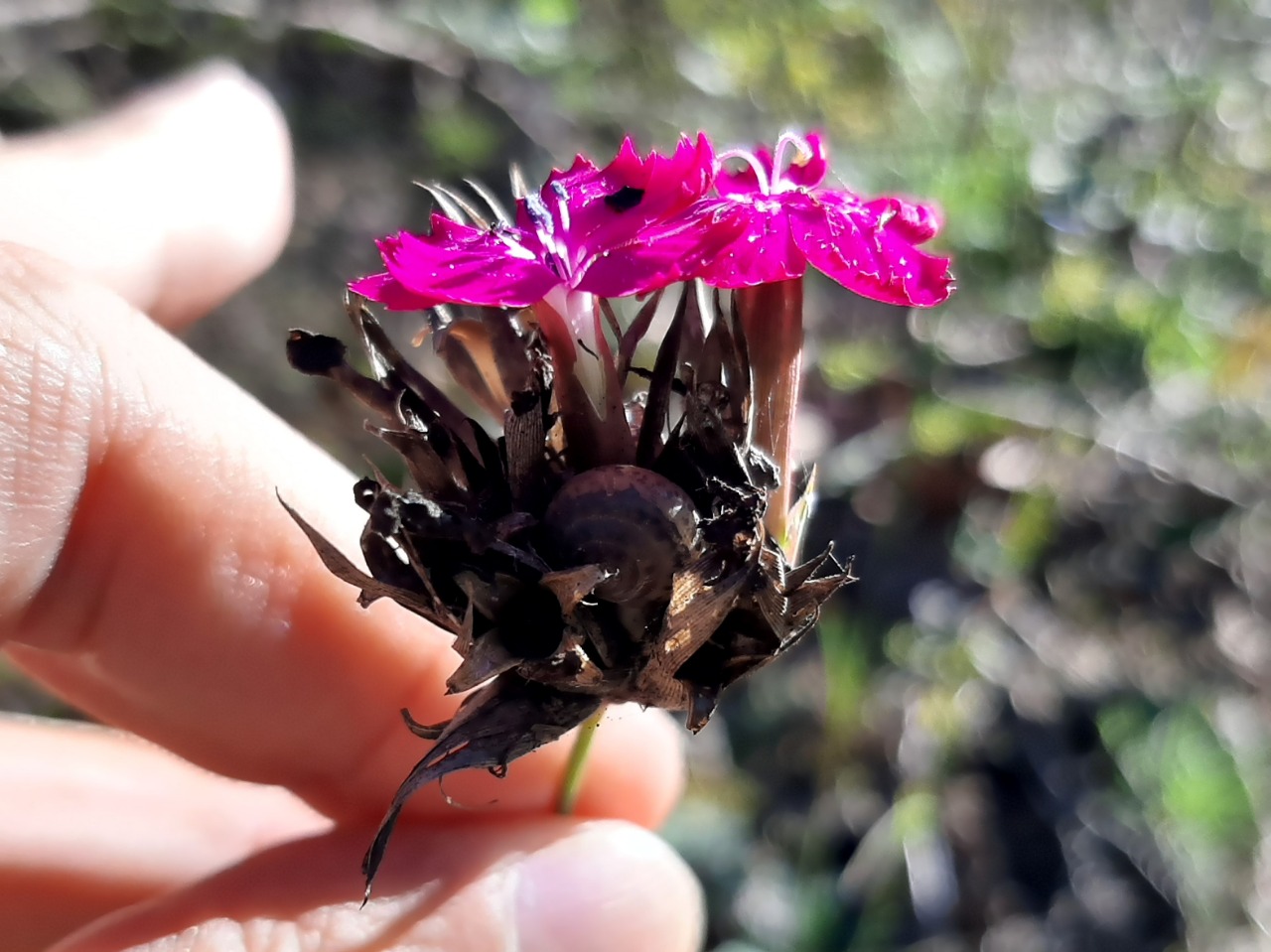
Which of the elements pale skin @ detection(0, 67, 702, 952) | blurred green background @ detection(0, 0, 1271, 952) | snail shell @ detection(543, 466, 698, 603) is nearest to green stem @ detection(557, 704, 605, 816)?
pale skin @ detection(0, 67, 702, 952)

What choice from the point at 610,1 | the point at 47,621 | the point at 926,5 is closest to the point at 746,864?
the point at 47,621

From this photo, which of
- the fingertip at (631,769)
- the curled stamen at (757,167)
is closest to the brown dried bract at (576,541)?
the curled stamen at (757,167)

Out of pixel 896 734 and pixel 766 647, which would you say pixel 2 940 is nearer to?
pixel 766 647

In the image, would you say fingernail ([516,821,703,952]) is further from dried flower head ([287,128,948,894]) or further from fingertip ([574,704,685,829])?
dried flower head ([287,128,948,894])

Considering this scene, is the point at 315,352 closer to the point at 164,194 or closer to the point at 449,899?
→ the point at 449,899

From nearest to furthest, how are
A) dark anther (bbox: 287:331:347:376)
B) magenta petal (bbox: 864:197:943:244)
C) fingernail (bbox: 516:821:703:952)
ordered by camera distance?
dark anther (bbox: 287:331:347:376) → magenta petal (bbox: 864:197:943:244) → fingernail (bbox: 516:821:703:952)

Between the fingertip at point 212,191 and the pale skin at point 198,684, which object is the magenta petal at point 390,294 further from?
the fingertip at point 212,191
